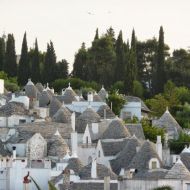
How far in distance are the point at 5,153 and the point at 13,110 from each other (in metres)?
10.2

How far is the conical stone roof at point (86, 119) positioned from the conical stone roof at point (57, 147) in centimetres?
551

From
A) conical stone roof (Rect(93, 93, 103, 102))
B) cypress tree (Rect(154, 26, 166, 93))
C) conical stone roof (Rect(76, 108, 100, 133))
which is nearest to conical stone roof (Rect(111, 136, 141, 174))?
conical stone roof (Rect(76, 108, 100, 133))

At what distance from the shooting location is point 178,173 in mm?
72688

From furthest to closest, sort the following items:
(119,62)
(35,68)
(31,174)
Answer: (35,68)
(119,62)
(31,174)

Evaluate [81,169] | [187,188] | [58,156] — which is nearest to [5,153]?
[58,156]

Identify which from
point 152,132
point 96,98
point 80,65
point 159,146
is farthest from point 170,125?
point 80,65

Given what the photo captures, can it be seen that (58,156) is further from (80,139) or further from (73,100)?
(73,100)

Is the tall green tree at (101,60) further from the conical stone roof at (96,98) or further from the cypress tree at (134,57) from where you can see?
the conical stone roof at (96,98)

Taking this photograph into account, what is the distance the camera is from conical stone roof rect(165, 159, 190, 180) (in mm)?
72438

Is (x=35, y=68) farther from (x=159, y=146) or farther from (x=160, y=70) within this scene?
(x=159, y=146)

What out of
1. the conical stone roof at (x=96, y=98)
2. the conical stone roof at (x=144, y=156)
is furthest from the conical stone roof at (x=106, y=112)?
the conical stone roof at (x=144, y=156)

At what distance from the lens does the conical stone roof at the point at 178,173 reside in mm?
72438

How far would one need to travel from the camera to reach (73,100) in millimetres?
104625

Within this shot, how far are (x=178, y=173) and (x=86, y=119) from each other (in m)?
21.3
